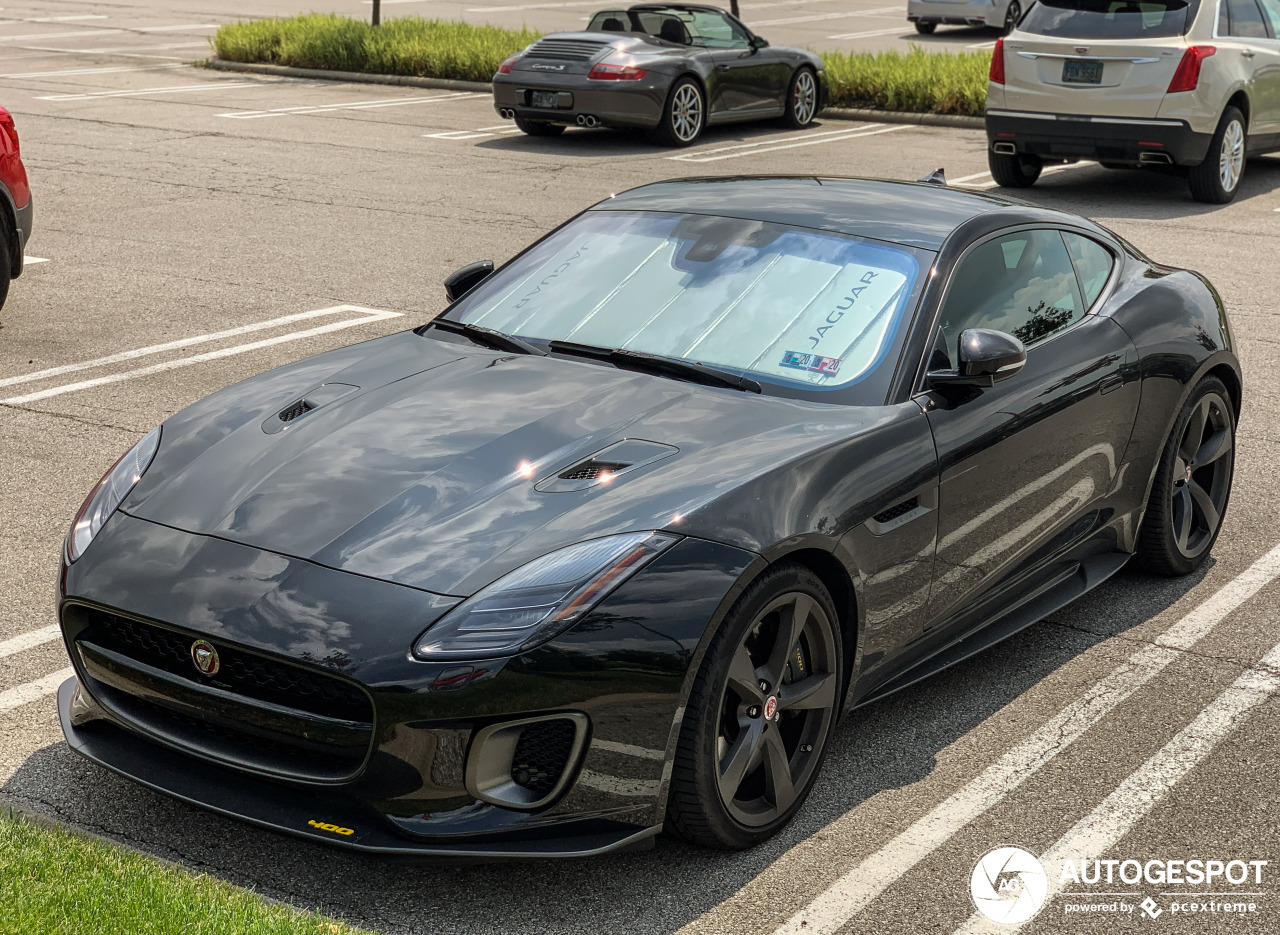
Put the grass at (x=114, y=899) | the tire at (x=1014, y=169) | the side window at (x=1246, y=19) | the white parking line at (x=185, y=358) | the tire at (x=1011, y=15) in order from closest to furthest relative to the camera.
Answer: the grass at (x=114, y=899), the white parking line at (x=185, y=358), the side window at (x=1246, y=19), the tire at (x=1014, y=169), the tire at (x=1011, y=15)

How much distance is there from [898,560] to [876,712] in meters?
0.72

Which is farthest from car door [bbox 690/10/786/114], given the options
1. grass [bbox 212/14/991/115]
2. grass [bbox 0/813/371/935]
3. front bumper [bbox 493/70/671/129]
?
grass [bbox 0/813/371/935]

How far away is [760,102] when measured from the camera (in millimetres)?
18828

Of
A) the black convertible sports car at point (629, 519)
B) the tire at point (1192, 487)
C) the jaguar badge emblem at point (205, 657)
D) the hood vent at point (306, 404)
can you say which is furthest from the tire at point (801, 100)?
the jaguar badge emblem at point (205, 657)

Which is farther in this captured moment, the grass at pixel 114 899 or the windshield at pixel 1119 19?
the windshield at pixel 1119 19

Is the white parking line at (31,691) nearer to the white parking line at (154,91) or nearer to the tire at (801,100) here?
the tire at (801,100)

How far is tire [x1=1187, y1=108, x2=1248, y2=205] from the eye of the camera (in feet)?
44.8

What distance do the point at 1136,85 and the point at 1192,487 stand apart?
8.43 meters

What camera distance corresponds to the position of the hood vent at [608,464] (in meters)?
3.83

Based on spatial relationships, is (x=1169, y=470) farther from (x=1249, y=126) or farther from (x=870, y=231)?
(x=1249, y=126)

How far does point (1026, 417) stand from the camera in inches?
185

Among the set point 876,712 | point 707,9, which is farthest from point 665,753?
point 707,9

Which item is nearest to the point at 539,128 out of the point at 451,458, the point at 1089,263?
the point at 1089,263

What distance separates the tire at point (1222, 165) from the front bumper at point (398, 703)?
11.5m
